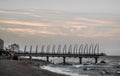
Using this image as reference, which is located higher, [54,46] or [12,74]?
[12,74]

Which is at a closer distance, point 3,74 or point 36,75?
point 3,74

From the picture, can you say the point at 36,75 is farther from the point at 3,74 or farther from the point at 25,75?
the point at 3,74

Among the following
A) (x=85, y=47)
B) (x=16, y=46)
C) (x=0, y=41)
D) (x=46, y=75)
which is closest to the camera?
(x=46, y=75)

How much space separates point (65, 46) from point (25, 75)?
378ft

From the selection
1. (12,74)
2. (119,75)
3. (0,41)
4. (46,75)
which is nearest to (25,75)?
(12,74)

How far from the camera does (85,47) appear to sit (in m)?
145

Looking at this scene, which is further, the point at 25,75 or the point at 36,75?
the point at 36,75

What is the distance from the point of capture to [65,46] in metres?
148

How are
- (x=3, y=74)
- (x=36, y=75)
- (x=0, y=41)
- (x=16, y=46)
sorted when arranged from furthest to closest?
1. (x=16, y=46)
2. (x=0, y=41)
3. (x=36, y=75)
4. (x=3, y=74)

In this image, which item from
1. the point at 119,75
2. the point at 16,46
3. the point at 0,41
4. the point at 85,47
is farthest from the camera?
the point at 16,46

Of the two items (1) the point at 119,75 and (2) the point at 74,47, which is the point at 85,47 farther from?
(1) the point at 119,75

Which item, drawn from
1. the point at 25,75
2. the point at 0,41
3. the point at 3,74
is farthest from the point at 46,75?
the point at 0,41

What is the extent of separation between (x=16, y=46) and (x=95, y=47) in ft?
178

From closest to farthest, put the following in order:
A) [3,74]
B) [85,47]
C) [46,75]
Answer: [3,74]
[46,75]
[85,47]
